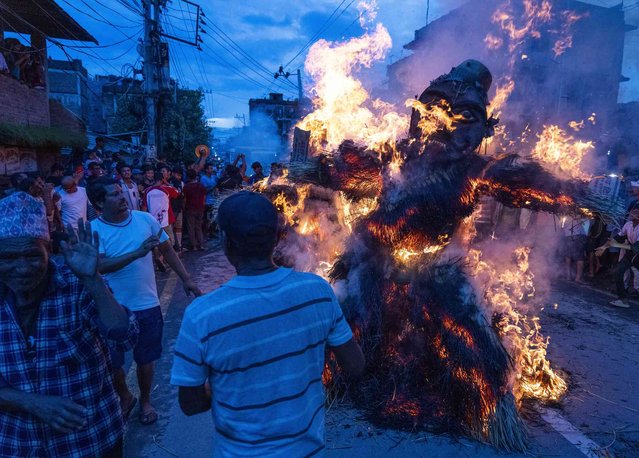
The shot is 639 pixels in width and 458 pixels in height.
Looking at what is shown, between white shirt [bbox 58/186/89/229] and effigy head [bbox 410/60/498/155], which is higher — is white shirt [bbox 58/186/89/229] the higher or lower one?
the lower one

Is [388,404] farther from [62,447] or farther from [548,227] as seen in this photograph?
[548,227]

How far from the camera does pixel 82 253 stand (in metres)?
1.91

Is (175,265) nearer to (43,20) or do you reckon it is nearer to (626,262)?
(626,262)

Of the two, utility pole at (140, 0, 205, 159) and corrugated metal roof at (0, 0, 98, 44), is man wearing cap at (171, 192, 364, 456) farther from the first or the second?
utility pole at (140, 0, 205, 159)

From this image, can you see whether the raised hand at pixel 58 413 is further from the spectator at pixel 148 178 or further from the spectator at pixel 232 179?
the spectator at pixel 232 179

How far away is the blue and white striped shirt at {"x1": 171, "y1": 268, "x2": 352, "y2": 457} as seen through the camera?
159 cm

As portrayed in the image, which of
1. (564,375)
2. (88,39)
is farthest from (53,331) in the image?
(88,39)

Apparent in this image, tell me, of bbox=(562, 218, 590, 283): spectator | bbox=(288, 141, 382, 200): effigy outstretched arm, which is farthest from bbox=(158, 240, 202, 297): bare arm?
bbox=(562, 218, 590, 283): spectator

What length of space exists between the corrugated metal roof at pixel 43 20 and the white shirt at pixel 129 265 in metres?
10.9

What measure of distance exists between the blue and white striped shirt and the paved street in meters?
1.98

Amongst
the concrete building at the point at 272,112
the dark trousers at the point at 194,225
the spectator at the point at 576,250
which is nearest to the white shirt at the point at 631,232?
the spectator at the point at 576,250

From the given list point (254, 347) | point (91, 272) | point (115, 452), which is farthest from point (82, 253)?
point (115, 452)

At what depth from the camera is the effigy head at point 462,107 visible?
3.90 metres

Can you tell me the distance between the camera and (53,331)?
1.97 meters
